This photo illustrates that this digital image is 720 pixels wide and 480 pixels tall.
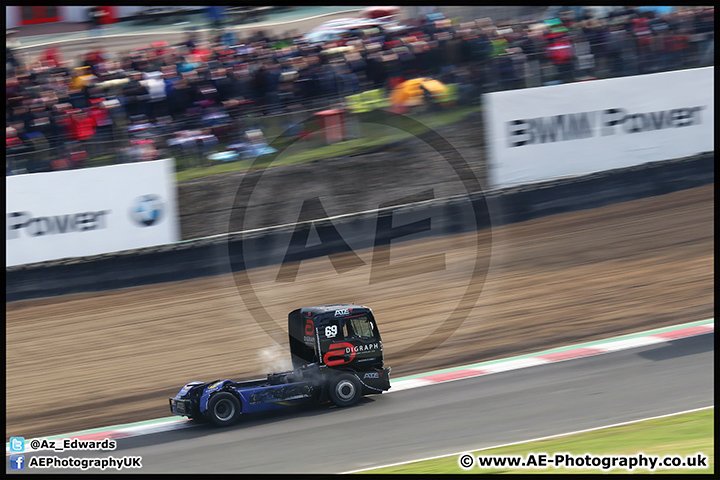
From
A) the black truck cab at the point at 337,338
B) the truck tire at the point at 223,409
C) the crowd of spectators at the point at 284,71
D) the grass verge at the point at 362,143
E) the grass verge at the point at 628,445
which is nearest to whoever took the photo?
the grass verge at the point at 628,445

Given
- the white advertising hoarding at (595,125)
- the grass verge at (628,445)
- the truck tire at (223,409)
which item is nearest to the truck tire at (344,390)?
the truck tire at (223,409)

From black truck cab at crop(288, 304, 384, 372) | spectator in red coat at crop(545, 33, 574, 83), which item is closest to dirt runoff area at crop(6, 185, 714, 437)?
black truck cab at crop(288, 304, 384, 372)

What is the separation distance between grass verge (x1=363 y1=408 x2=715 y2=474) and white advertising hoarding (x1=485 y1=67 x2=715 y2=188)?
7069 mm

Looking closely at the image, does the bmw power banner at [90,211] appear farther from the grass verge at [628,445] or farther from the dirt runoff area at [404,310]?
the grass verge at [628,445]

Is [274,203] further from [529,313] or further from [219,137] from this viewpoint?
[529,313]

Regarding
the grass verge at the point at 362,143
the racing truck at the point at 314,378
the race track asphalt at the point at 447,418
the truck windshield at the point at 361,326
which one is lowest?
the race track asphalt at the point at 447,418

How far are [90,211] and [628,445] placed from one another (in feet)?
→ 30.0

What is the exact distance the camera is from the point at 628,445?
6824mm

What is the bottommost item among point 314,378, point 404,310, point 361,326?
point 314,378

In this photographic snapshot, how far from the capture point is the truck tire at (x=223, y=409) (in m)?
8.33

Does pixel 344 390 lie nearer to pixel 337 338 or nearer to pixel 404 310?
pixel 337 338

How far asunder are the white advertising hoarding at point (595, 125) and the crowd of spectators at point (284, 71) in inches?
9.7

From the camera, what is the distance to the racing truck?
8.41 metres

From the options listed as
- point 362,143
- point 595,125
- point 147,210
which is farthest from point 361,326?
point 595,125
